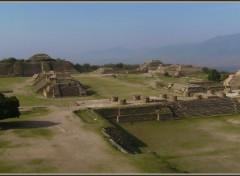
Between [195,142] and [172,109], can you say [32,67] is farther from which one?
[195,142]

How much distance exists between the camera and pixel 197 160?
67.7 feet

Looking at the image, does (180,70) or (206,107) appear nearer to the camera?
(206,107)

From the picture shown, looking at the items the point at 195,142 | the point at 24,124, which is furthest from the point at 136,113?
the point at 24,124

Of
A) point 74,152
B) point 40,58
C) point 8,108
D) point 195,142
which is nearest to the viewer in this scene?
point 74,152

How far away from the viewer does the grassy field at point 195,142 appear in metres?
19.9

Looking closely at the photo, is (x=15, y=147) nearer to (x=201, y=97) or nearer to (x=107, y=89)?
(x=201, y=97)

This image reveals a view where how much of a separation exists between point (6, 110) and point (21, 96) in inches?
700

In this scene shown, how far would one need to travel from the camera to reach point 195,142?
2420 centimetres

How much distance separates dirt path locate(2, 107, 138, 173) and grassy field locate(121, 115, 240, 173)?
3397 mm

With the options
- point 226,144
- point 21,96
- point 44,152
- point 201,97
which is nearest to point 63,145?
point 44,152

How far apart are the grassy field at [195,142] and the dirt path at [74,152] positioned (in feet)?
11.1

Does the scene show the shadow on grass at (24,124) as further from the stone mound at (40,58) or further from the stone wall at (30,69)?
the stone mound at (40,58)

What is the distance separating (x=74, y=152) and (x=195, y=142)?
8906 mm

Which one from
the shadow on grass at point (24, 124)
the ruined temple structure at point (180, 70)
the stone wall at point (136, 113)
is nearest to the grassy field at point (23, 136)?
the shadow on grass at point (24, 124)
